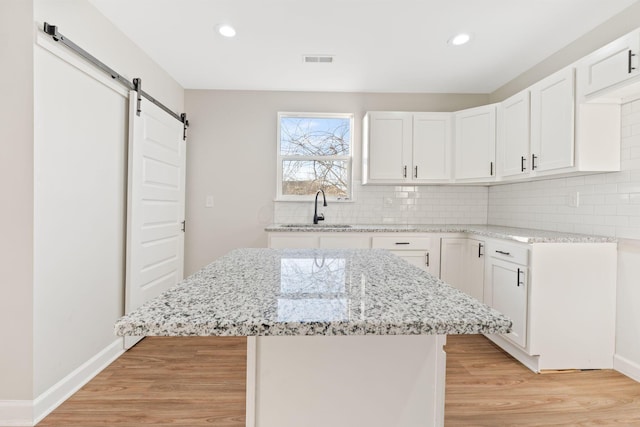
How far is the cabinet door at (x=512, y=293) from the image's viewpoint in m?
2.32

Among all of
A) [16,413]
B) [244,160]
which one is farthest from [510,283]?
[16,413]

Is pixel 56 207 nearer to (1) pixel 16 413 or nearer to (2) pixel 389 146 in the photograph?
(1) pixel 16 413

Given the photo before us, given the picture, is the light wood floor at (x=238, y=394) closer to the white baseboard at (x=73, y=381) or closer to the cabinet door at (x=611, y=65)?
the white baseboard at (x=73, y=381)

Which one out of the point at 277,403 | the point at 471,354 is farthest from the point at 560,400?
the point at 277,403

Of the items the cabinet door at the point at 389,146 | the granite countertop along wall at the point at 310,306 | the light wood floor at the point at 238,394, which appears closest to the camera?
the granite countertop along wall at the point at 310,306

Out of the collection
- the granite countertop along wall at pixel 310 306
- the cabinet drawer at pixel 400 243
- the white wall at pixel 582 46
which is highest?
the white wall at pixel 582 46

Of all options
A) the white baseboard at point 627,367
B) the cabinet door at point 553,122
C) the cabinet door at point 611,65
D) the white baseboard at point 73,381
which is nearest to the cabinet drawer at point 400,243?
the cabinet door at point 553,122

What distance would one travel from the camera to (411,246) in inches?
123

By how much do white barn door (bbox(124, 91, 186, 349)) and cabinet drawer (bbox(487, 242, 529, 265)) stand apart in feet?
→ 9.47

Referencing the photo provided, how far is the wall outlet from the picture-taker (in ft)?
8.36

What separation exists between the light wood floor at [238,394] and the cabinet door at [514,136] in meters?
1.58

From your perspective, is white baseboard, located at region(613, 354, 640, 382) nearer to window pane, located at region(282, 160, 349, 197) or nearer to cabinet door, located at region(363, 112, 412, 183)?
cabinet door, located at region(363, 112, 412, 183)

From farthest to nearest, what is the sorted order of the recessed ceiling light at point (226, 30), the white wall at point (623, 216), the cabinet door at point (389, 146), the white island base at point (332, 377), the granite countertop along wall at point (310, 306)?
the cabinet door at point (389, 146)
the recessed ceiling light at point (226, 30)
the white wall at point (623, 216)
the white island base at point (332, 377)
the granite countertop along wall at point (310, 306)

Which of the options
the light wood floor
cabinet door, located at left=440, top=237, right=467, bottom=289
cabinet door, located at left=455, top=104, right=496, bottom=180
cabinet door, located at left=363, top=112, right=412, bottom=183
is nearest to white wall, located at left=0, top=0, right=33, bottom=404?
the light wood floor
